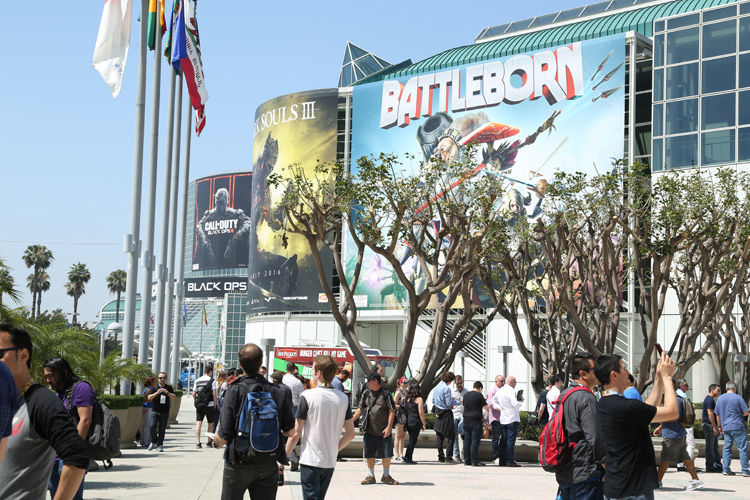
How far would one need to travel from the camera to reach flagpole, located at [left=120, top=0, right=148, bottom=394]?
1836cm

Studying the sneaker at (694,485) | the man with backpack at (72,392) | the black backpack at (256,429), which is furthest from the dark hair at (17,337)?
the sneaker at (694,485)

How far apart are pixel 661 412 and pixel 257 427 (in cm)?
259

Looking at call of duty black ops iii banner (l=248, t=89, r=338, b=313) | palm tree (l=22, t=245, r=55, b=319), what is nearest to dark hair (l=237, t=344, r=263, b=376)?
call of duty black ops iii banner (l=248, t=89, r=338, b=313)

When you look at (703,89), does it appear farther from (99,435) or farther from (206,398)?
(99,435)

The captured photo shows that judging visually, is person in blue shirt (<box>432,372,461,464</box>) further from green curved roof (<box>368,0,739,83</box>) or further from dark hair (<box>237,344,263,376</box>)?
green curved roof (<box>368,0,739,83</box>)

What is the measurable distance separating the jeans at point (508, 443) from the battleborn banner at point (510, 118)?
101ft

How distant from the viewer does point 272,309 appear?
209 ft

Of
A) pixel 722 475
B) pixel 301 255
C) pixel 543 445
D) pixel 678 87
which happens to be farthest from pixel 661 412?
pixel 301 255

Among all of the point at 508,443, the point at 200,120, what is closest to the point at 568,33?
the point at 200,120

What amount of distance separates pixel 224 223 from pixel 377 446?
3607 inches

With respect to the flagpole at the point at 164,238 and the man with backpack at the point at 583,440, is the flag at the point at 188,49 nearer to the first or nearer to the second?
the flagpole at the point at 164,238

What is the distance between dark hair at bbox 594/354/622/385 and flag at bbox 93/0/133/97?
1438cm

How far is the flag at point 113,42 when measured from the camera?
59.2ft

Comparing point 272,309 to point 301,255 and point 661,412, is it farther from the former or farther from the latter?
point 661,412
